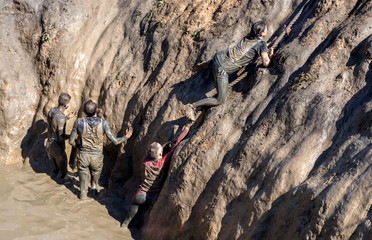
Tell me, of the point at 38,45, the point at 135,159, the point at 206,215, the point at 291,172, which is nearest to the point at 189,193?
the point at 206,215

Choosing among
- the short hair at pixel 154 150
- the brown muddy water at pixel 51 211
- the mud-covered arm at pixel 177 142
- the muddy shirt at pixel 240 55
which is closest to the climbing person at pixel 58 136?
the brown muddy water at pixel 51 211

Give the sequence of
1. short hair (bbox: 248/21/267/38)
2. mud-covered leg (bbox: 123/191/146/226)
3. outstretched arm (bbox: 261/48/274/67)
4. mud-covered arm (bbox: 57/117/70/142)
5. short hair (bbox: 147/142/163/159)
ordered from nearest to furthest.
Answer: outstretched arm (bbox: 261/48/274/67), short hair (bbox: 248/21/267/38), short hair (bbox: 147/142/163/159), mud-covered leg (bbox: 123/191/146/226), mud-covered arm (bbox: 57/117/70/142)

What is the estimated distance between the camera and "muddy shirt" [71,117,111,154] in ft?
25.2

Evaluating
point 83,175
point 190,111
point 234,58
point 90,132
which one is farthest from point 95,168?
point 234,58

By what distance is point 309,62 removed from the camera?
5.96 meters

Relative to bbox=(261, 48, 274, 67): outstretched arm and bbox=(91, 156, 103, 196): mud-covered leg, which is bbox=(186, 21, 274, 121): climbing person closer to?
bbox=(261, 48, 274, 67): outstretched arm

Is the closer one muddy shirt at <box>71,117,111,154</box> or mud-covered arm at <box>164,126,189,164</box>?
mud-covered arm at <box>164,126,189,164</box>

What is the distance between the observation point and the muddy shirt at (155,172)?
682cm

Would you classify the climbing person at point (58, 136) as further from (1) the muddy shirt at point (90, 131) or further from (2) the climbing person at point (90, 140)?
(1) the muddy shirt at point (90, 131)

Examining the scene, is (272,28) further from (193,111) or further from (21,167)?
(21,167)

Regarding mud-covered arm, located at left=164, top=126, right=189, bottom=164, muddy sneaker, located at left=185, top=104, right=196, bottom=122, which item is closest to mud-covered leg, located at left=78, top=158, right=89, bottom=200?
mud-covered arm, located at left=164, top=126, right=189, bottom=164

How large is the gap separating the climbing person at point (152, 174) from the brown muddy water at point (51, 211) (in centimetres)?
44

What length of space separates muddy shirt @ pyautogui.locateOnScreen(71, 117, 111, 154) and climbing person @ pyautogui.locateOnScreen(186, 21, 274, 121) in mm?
1734

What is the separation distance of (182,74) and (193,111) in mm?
1196
